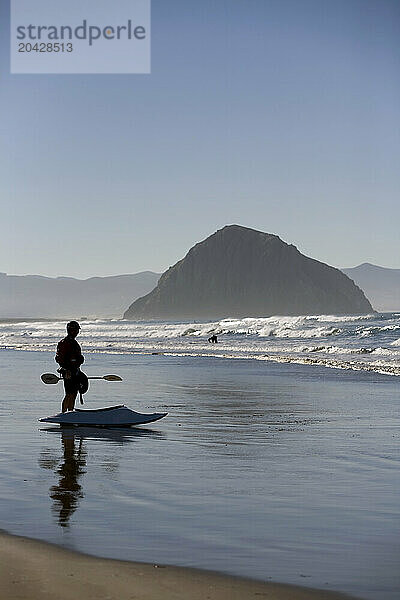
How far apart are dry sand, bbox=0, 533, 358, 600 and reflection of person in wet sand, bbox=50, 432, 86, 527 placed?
1.13m

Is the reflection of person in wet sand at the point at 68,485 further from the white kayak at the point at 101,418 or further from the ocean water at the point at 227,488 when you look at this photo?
the white kayak at the point at 101,418

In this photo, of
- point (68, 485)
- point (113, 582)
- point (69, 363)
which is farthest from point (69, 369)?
point (113, 582)

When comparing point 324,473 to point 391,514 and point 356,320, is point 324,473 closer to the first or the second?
point 391,514

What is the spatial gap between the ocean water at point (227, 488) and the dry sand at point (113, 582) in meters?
0.21

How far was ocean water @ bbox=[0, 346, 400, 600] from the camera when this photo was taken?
5.90 m

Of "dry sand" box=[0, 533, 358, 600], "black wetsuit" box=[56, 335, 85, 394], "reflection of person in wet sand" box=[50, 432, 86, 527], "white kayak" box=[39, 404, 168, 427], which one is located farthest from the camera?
"black wetsuit" box=[56, 335, 85, 394]

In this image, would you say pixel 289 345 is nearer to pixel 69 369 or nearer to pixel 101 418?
pixel 69 369

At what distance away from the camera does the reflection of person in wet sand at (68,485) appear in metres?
7.22

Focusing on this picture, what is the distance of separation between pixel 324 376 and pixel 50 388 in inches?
330

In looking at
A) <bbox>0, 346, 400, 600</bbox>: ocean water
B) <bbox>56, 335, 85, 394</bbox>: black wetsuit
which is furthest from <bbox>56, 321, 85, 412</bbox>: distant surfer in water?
<bbox>0, 346, 400, 600</bbox>: ocean water

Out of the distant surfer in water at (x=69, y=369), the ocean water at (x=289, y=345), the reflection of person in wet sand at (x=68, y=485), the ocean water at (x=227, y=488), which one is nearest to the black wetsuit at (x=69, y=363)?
the distant surfer in water at (x=69, y=369)

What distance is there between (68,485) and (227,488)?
5.19 feet

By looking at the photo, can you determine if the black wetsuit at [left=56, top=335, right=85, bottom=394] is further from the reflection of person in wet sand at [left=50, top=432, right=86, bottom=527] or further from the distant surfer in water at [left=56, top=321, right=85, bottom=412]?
the reflection of person in wet sand at [left=50, top=432, right=86, bottom=527]

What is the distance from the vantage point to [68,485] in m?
8.39
